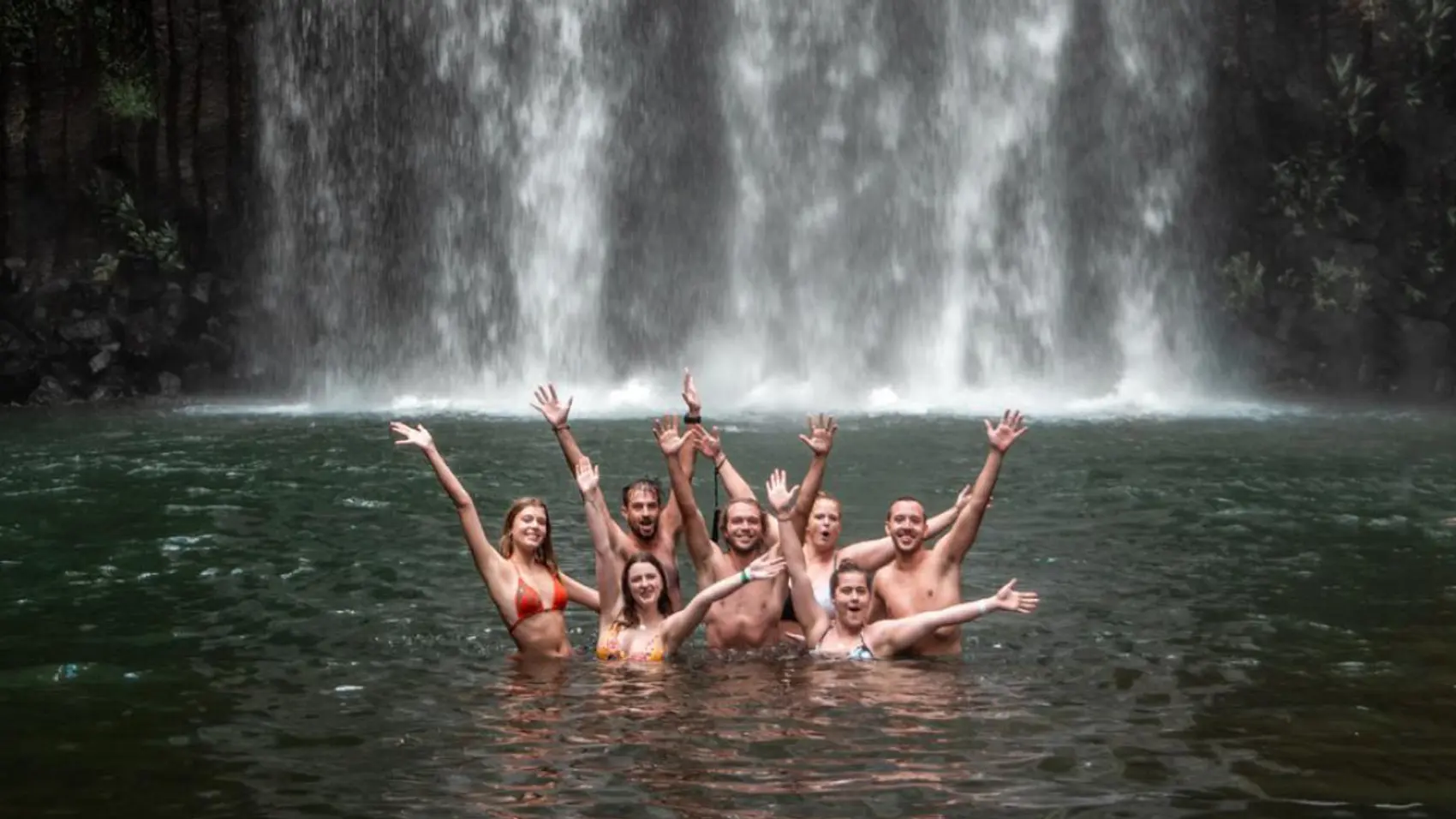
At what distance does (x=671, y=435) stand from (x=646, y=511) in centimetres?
50

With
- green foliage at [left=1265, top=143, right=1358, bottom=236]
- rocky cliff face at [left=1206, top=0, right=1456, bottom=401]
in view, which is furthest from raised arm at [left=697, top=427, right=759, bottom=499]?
green foliage at [left=1265, top=143, right=1358, bottom=236]

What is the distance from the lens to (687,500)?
1110 cm

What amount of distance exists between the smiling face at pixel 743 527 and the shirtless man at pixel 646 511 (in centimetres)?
33

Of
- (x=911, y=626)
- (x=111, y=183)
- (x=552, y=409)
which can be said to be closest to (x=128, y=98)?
(x=111, y=183)

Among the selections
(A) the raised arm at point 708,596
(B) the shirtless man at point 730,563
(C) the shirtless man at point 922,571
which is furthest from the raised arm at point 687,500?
→ (C) the shirtless man at point 922,571

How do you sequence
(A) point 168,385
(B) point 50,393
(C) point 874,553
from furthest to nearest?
(A) point 168,385 < (B) point 50,393 < (C) point 874,553

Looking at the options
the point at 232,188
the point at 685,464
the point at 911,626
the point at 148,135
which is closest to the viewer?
the point at 911,626

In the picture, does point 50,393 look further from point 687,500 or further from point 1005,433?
point 1005,433

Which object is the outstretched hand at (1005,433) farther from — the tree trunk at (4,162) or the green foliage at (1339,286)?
the tree trunk at (4,162)

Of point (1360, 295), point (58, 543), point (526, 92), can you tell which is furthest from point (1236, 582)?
point (526, 92)

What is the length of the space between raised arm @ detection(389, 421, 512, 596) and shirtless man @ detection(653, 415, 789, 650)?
3.90 feet

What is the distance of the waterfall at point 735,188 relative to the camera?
36219mm

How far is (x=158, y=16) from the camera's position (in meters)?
34.7

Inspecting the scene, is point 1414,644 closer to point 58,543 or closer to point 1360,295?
point 58,543
